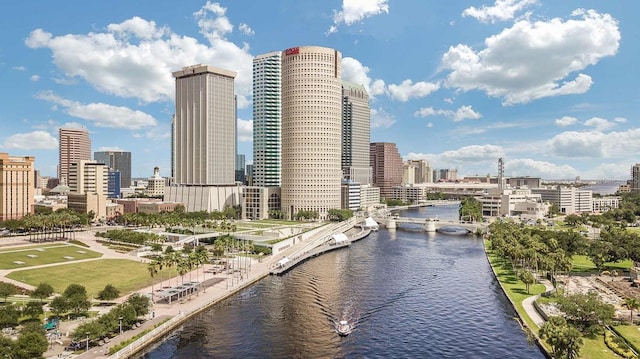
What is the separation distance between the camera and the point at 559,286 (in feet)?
371

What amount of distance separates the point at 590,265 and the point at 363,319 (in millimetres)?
93088

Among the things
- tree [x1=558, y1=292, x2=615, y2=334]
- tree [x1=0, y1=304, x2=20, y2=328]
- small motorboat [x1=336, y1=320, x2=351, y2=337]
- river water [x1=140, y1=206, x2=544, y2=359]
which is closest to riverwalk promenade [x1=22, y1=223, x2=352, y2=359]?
river water [x1=140, y1=206, x2=544, y2=359]

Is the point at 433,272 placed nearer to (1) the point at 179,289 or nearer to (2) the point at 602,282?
(2) the point at 602,282

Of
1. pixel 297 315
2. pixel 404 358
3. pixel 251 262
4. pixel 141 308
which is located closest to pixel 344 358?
pixel 404 358

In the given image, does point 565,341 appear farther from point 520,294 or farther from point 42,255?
point 42,255

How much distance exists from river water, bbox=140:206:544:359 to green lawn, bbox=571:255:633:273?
2708 cm

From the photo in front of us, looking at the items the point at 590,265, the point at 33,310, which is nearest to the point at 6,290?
the point at 33,310

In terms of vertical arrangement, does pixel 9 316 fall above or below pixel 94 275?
above

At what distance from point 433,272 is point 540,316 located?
5035 cm

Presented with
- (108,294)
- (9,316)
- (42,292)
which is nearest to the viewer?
(9,316)

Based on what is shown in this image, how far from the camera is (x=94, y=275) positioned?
125 meters

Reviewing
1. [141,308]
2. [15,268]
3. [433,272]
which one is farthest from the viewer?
[433,272]

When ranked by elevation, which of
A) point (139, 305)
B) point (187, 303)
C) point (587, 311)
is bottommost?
point (187, 303)

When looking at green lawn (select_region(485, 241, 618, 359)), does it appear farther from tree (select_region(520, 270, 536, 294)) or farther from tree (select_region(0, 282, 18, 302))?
tree (select_region(0, 282, 18, 302))
